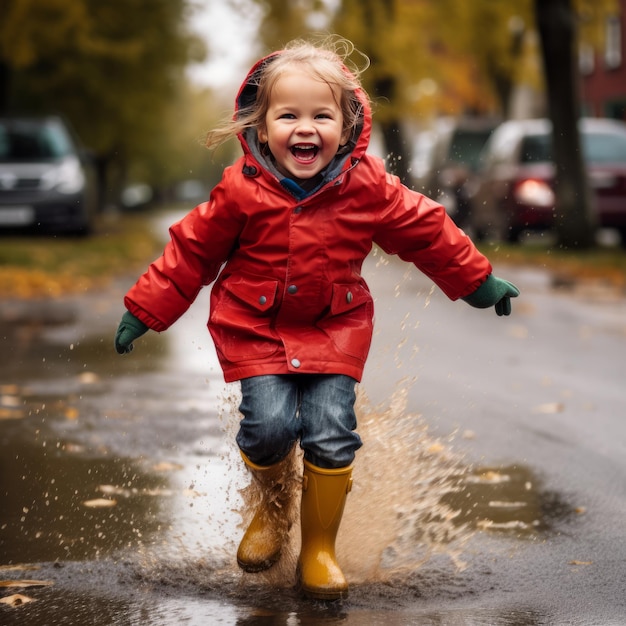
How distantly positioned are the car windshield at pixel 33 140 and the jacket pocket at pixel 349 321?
15.0 m

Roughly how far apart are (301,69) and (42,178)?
14290 millimetres

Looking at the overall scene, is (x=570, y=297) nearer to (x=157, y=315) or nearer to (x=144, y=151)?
(x=157, y=315)

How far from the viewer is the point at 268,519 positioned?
3.79 metres

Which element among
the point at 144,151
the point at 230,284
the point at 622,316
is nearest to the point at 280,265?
the point at 230,284

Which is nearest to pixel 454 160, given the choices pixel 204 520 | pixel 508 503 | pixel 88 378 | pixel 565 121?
pixel 565 121

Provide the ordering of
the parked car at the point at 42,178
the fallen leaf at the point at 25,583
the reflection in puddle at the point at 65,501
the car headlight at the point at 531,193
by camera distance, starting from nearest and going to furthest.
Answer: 1. the fallen leaf at the point at 25,583
2. the reflection in puddle at the point at 65,501
3. the car headlight at the point at 531,193
4. the parked car at the point at 42,178

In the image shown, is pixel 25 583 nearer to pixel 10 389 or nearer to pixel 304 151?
pixel 304 151

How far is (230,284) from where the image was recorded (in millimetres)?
3645

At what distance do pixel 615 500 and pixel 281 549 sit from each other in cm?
154

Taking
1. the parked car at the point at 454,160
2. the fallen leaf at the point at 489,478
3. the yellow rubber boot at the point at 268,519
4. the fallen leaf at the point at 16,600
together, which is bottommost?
the parked car at the point at 454,160

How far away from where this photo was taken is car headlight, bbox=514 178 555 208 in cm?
1633

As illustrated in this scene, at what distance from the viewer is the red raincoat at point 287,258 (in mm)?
3551

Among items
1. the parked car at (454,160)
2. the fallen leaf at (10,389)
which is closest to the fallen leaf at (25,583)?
the fallen leaf at (10,389)

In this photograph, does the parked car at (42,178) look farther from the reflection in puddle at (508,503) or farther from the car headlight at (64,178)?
the reflection in puddle at (508,503)
